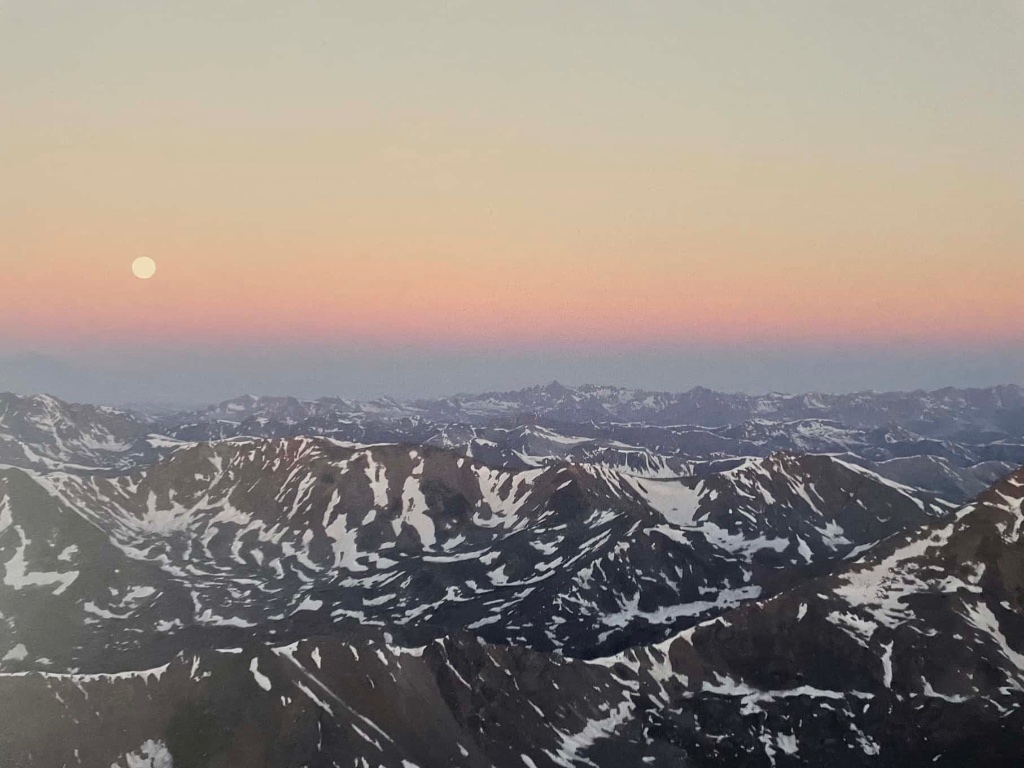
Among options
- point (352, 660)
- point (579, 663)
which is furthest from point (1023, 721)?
point (352, 660)

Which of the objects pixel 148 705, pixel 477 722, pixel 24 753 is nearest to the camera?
pixel 24 753

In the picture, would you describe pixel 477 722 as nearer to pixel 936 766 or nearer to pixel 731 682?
pixel 731 682

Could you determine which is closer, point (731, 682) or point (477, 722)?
point (477, 722)

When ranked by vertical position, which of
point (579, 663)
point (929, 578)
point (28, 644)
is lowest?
point (28, 644)

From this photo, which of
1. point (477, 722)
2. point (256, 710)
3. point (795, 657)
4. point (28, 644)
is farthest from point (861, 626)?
point (28, 644)

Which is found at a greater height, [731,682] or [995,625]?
[995,625]

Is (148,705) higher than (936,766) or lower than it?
higher

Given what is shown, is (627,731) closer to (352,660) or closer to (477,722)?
(477,722)

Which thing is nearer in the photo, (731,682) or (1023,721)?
(1023,721)

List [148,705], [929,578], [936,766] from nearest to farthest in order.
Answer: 1. [148,705]
2. [936,766]
3. [929,578]
